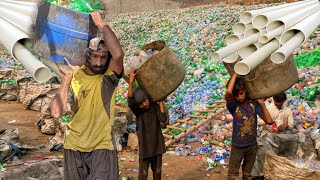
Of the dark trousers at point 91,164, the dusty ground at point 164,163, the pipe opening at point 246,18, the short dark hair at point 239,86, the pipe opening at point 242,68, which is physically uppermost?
the pipe opening at point 246,18

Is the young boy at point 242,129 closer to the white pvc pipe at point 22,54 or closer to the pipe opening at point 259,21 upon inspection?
the pipe opening at point 259,21

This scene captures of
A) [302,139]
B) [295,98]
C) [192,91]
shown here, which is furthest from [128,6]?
[302,139]

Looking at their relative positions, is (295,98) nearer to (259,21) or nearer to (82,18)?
(259,21)

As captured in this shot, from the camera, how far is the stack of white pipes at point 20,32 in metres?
2.89

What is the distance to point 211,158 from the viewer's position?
6.37 m

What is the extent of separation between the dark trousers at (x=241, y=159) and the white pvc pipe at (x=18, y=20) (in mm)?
2523

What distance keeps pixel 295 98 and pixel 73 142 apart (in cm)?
541

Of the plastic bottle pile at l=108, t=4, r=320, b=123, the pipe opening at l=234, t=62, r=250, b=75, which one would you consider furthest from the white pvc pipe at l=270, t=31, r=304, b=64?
the plastic bottle pile at l=108, t=4, r=320, b=123

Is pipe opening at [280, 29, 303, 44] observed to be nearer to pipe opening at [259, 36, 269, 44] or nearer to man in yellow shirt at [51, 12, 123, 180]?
pipe opening at [259, 36, 269, 44]

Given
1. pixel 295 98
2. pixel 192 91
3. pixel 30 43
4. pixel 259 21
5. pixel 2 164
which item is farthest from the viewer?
pixel 192 91

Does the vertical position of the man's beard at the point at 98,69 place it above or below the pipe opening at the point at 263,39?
below

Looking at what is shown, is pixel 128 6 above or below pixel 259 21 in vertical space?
above

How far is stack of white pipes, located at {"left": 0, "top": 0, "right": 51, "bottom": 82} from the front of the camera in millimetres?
2895

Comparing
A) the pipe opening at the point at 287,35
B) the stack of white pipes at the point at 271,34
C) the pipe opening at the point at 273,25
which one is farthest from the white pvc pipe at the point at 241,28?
the pipe opening at the point at 287,35
